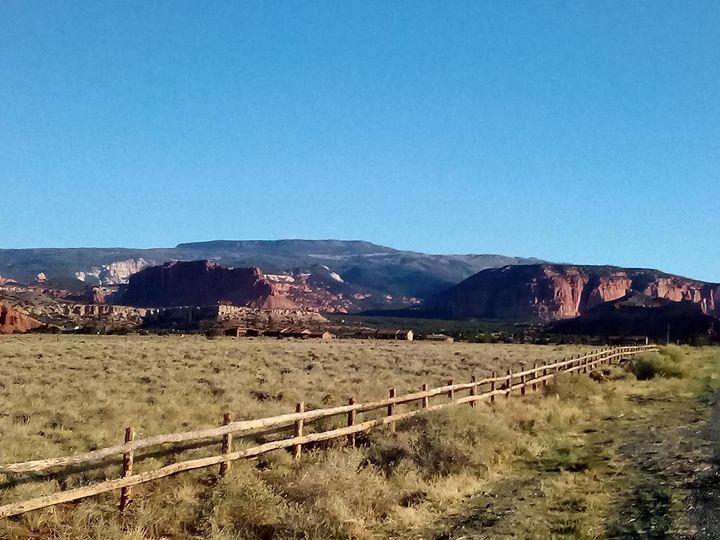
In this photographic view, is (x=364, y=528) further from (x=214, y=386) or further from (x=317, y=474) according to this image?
(x=214, y=386)

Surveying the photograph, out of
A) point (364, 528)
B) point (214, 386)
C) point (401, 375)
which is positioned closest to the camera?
point (364, 528)

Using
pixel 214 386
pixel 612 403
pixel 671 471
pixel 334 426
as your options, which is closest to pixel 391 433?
pixel 334 426

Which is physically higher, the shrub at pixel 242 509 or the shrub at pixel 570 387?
the shrub at pixel 242 509

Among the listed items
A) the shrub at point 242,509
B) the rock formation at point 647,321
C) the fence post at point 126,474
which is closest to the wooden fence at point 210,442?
the fence post at point 126,474

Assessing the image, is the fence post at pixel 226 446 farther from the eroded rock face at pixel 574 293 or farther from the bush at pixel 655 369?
the eroded rock face at pixel 574 293

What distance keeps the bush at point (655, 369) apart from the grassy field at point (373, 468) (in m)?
8.59

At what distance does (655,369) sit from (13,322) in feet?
211

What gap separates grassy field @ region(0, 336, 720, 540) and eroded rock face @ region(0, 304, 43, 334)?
5533 centimetres

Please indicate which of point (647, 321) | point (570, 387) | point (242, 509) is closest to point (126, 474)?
point (242, 509)

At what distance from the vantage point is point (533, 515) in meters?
8.84

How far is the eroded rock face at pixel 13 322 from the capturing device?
70812mm

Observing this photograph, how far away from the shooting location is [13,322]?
→ 72.8m

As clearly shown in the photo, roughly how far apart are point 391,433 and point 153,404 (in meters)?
6.66

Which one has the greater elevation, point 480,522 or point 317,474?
point 317,474
